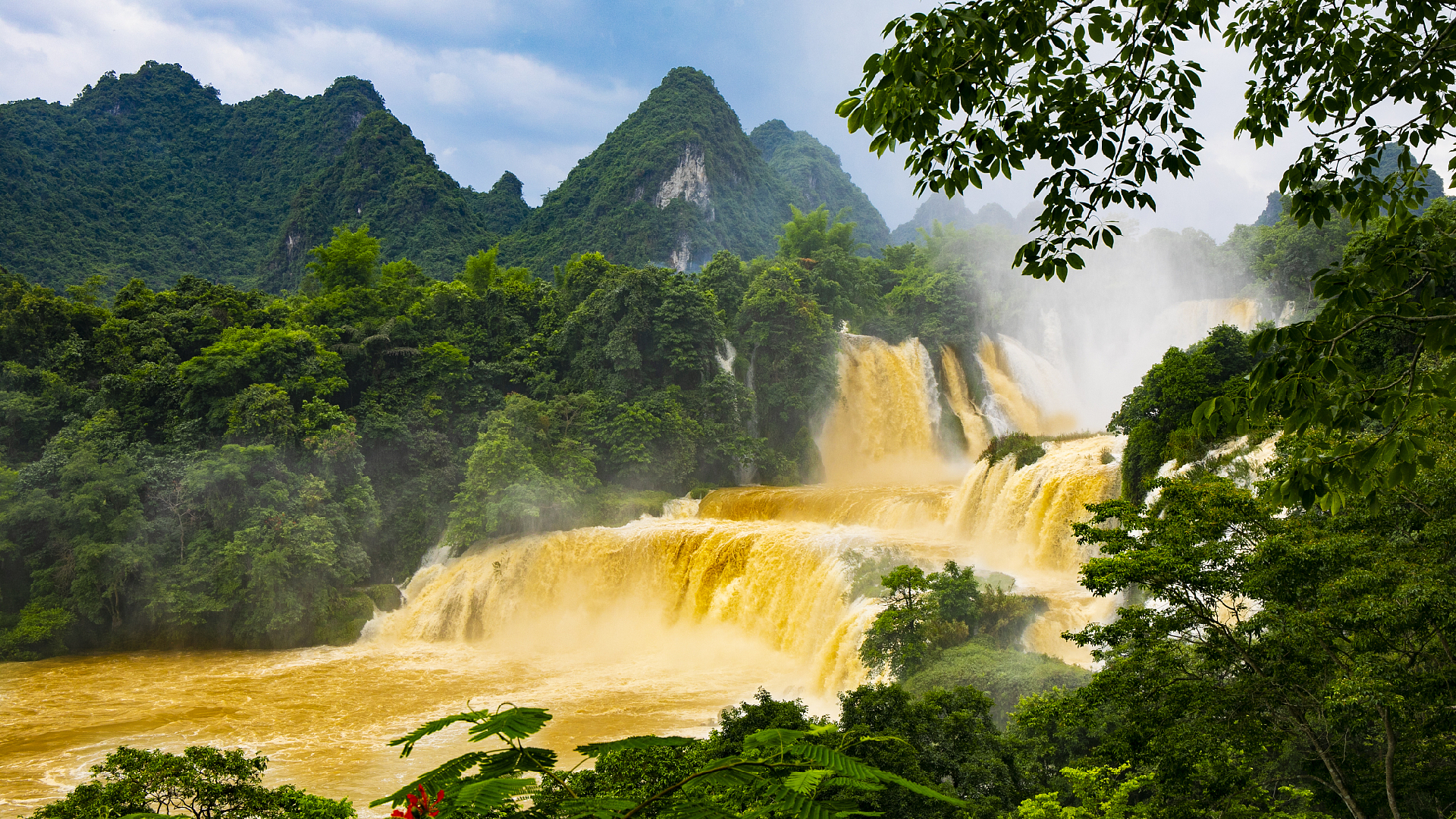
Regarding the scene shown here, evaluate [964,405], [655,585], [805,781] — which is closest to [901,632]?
[655,585]

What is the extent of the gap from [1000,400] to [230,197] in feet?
148

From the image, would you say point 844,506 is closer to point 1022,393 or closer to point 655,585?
point 655,585

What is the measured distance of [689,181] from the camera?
51.1 metres

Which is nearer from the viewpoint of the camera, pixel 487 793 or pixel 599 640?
pixel 487 793

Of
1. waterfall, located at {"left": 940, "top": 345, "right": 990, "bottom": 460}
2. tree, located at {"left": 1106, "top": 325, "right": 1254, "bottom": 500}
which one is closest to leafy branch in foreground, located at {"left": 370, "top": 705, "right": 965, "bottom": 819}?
tree, located at {"left": 1106, "top": 325, "right": 1254, "bottom": 500}

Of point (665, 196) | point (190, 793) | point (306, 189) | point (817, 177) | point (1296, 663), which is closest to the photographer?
point (1296, 663)

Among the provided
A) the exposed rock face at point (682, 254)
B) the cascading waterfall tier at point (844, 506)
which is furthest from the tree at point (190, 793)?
the exposed rock face at point (682, 254)

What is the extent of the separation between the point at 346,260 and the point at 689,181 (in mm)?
28552

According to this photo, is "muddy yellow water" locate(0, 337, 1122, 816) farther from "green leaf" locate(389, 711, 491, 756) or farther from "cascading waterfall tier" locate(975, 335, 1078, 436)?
"cascading waterfall tier" locate(975, 335, 1078, 436)

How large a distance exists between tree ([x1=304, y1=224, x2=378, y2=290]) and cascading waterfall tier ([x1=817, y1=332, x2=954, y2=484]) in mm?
14968

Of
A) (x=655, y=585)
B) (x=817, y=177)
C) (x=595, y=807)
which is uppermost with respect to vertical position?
(x=817, y=177)

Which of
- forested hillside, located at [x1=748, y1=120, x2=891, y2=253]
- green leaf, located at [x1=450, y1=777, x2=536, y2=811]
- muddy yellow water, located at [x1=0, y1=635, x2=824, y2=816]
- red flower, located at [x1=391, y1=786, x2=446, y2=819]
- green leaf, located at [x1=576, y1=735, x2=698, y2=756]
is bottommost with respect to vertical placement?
muddy yellow water, located at [x1=0, y1=635, x2=824, y2=816]

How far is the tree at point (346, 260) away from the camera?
2558cm

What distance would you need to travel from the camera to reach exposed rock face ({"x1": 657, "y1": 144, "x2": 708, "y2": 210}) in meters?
50.3
